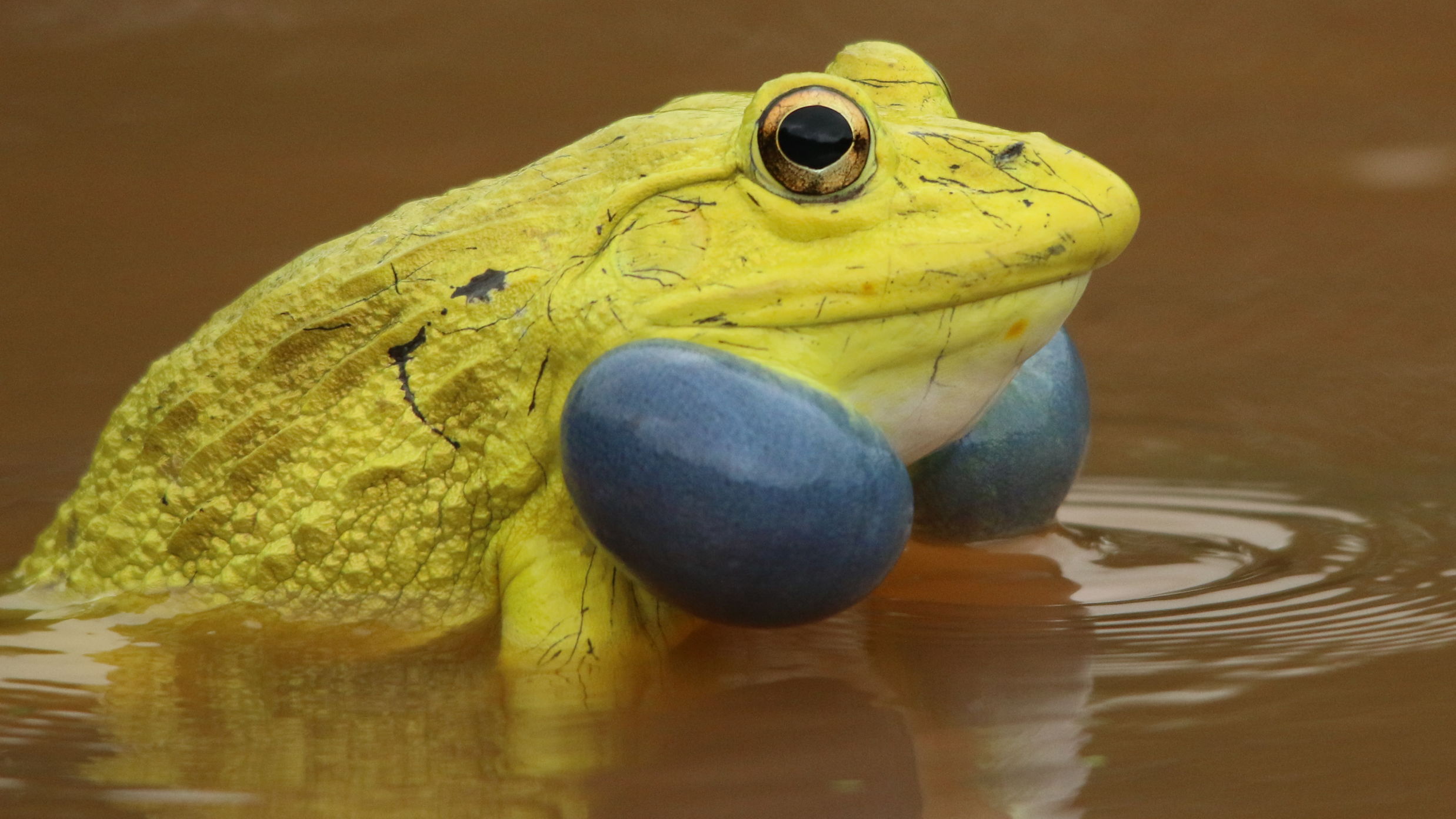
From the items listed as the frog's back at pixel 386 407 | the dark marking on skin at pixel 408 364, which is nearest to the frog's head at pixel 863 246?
the frog's back at pixel 386 407

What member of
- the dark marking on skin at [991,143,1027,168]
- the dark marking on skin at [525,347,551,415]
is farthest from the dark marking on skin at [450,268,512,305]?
the dark marking on skin at [991,143,1027,168]

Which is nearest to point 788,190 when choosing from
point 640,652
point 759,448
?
point 759,448

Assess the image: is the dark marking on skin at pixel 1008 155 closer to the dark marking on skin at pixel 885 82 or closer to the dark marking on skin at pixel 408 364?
the dark marking on skin at pixel 885 82

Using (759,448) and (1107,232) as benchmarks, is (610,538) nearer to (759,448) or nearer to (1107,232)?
(759,448)

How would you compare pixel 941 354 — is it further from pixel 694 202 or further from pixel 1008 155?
pixel 694 202

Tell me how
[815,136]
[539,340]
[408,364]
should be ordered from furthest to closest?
[408,364] < [539,340] < [815,136]

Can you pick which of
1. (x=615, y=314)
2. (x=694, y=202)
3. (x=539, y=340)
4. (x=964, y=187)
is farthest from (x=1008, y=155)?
(x=539, y=340)

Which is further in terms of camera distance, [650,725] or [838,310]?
[650,725]
